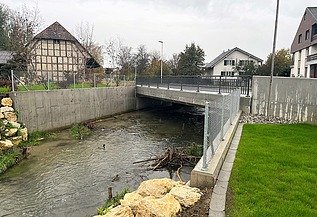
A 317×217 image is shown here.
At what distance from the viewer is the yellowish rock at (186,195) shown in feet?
16.2

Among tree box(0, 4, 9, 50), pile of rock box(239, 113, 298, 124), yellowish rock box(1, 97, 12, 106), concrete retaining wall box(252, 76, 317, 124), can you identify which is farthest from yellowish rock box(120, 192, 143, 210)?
tree box(0, 4, 9, 50)

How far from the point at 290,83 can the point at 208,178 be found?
31.0ft

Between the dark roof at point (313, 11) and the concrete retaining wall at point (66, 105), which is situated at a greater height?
the dark roof at point (313, 11)

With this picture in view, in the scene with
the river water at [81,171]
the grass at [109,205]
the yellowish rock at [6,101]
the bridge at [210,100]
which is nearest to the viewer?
the bridge at [210,100]

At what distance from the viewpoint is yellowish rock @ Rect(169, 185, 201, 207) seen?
16.2ft

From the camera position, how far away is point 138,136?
16953 mm

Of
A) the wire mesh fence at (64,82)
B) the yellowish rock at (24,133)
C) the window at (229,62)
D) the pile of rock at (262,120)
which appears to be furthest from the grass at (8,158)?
the window at (229,62)

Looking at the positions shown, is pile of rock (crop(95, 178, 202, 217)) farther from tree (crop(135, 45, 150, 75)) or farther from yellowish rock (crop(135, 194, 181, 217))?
tree (crop(135, 45, 150, 75))

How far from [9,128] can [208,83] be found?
12.8m

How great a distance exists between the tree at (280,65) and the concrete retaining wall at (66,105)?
85.4ft

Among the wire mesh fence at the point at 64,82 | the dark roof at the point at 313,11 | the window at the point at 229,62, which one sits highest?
the dark roof at the point at 313,11

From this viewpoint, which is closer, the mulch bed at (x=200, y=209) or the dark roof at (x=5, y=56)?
the mulch bed at (x=200, y=209)

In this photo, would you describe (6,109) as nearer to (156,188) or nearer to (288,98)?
(156,188)

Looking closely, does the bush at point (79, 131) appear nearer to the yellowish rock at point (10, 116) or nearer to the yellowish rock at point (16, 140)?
the yellowish rock at point (16, 140)
